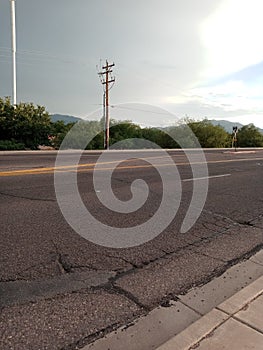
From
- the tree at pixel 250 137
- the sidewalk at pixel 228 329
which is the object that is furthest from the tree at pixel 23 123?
the tree at pixel 250 137

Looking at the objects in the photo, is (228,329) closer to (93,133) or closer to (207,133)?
(93,133)

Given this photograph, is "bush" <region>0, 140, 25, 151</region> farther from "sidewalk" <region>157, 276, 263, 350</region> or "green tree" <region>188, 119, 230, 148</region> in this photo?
"green tree" <region>188, 119, 230, 148</region>

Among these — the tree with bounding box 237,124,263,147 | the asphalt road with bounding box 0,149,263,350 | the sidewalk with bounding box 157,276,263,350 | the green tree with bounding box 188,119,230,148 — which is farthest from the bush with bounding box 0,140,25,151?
the tree with bounding box 237,124,263,147

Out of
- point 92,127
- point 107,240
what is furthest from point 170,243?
point 92,127

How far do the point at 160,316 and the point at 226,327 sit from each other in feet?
1.79

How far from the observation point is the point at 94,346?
2.16 meters

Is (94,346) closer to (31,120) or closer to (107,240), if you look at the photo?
(107,240)

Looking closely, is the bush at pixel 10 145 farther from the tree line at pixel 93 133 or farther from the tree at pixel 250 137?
the tree at pixel 250 137

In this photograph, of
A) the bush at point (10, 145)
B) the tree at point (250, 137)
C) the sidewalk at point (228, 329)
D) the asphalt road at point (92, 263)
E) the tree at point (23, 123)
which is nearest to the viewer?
the sidewalk at point (228, 329)

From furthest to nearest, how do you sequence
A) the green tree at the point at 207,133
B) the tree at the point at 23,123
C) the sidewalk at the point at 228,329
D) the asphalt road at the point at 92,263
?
the green tree at the point at 207,133 < the tree at the point at 23,123 < the asphalt road at the point at 92,263 < the sidewalk at the point at 228,329

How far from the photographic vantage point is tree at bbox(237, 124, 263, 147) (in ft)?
Result: 193

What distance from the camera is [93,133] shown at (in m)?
39.3

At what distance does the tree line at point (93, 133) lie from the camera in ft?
93.1

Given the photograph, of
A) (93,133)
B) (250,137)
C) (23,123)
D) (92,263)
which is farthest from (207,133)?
(92,263)
